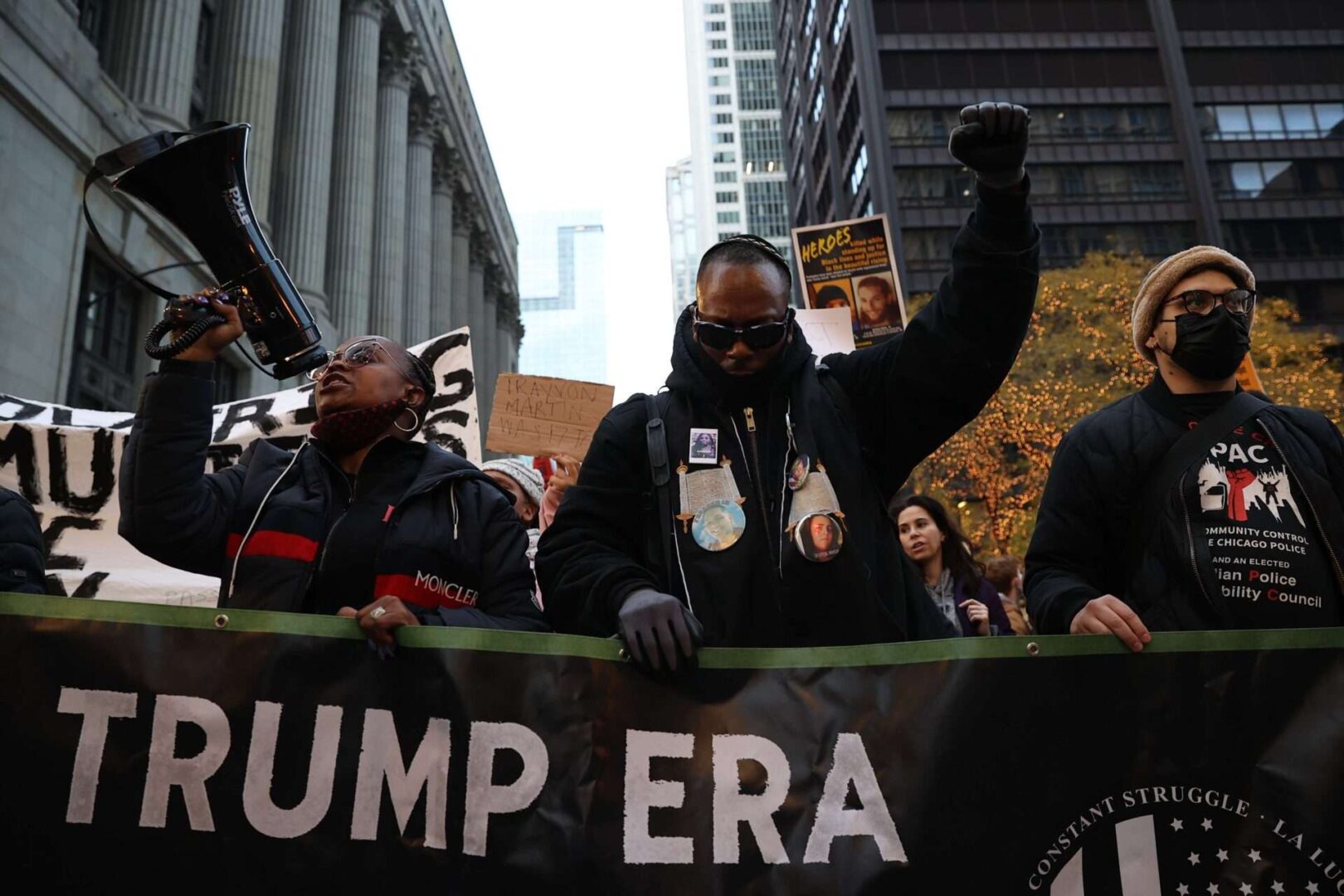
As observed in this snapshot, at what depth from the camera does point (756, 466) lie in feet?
8.86

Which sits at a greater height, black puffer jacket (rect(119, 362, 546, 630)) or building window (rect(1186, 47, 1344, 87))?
building window (rect(1186, 47, 1344, 87))

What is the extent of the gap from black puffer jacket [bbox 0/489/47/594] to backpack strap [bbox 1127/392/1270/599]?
3.02 meters

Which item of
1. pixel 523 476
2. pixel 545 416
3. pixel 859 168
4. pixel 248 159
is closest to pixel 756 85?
pixel 859 168

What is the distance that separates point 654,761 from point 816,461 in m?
0.82

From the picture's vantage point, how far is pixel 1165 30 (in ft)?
171

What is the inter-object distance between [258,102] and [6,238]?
9.73 m

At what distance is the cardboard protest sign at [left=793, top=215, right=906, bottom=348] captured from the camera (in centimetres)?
788

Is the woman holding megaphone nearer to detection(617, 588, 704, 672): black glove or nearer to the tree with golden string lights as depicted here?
detection(617, 588, 704, 672): black glove

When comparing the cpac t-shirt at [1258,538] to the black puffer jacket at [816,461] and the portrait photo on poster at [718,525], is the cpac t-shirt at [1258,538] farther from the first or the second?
the portrait photo on poster at [718,525]

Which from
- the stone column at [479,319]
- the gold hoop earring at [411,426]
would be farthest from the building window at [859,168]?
the gold hoop earring at [411,426]

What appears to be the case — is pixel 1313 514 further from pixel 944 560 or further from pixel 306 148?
pixel 306 148

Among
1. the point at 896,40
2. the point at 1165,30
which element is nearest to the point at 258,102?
the point at 896,40

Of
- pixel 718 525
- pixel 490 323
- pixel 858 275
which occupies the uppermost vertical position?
pixel 490 323

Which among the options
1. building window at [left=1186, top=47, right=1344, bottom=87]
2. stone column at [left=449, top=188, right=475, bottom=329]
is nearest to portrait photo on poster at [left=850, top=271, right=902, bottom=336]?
Answer: stone column at [left=449, top=188, right=475, bottom=329]
